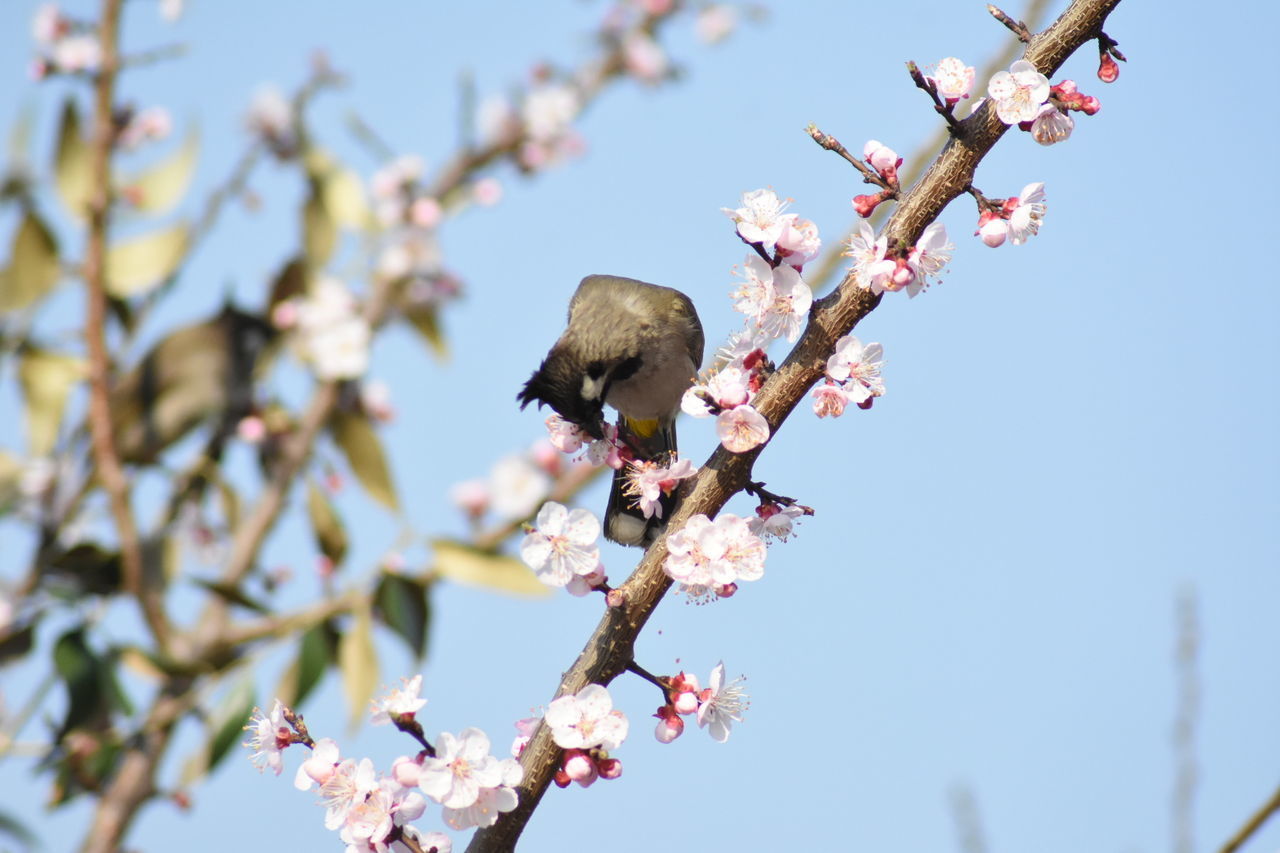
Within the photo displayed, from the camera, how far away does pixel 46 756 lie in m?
3.17

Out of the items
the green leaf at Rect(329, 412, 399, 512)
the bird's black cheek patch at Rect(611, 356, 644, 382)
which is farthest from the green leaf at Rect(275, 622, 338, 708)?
the bird's black cheek patch at Rect(611, 356, 644, 382)

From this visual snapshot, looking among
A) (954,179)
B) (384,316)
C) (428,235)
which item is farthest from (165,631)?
(954,179)

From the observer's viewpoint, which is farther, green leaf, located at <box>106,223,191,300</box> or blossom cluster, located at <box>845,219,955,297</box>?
green leaf, located at <box>106,223,191,300</box>

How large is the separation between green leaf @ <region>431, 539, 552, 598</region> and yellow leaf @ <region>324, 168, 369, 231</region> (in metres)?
1.91

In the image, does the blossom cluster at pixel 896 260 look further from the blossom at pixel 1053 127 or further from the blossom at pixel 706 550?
the blossom at pixel 706 550

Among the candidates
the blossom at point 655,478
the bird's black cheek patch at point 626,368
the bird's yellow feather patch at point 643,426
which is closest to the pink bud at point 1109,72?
the blossom at point 655,478

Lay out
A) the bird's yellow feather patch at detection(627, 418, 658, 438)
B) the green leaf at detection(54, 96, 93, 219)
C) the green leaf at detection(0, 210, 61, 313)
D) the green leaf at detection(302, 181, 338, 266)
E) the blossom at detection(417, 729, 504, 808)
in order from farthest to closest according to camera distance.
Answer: the green leaf at detection(302, 181, 338, 266), the green leaf at detection(54, 96, 93, 219), the green leaf at detection(0, 210, 61, 313), the bird's yellow feather patch at detection(627, 418, 658, 438), the blossom at detection(417, 729, 504, 808)

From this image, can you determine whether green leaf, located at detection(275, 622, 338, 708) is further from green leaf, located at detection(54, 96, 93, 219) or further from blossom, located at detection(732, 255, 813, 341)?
blossom, located at detection(732, 255, 813, 341)

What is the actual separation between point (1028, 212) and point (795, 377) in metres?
0.41

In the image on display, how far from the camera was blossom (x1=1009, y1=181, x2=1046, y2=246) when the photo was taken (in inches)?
63.0

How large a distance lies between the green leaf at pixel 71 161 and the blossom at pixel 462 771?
3.75 metres

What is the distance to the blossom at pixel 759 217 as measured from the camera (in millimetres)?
1593

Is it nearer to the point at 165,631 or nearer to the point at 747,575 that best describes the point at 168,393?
the point at 165,631

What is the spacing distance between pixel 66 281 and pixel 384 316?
1316 mm
